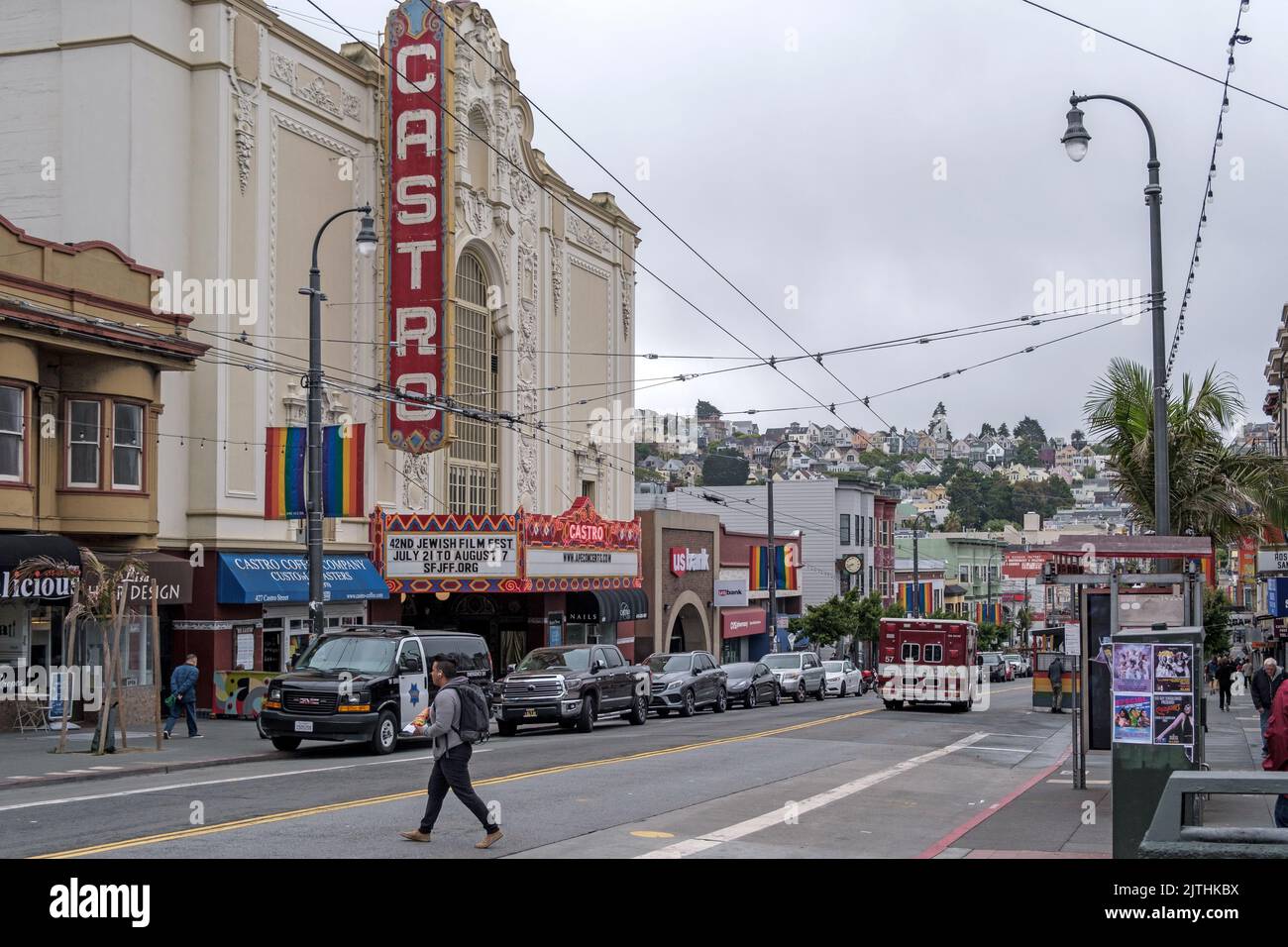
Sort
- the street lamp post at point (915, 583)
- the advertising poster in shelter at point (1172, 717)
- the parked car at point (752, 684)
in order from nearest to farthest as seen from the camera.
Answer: the advertising poster in shelter at point (1172, 717) < the parked car at point (752, 684) < the street lamp post at point (915, 583)

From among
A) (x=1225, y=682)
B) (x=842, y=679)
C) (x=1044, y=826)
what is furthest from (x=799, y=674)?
(x=1044, y=826)

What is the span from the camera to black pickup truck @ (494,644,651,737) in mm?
27812

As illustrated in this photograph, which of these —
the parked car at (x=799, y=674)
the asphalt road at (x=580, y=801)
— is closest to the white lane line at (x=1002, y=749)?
the asphalt road at (x=580, y=801)

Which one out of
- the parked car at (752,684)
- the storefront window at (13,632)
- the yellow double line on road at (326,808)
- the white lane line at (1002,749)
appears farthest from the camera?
the parked car at (752,684)

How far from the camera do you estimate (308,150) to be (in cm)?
3388

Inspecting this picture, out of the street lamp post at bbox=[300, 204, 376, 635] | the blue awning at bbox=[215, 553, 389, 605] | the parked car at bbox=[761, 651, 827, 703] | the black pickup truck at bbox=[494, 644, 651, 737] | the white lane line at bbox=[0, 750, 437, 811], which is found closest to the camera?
the white lane line at bbox=[0, 750, 437, 811]

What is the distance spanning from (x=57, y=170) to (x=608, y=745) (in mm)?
17424

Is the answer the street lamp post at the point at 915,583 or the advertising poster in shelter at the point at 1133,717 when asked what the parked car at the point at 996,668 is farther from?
the advertising poster in shelter at the point at 1133,717

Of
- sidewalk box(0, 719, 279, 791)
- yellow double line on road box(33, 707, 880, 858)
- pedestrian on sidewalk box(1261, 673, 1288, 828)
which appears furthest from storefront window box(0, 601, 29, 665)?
pedestrian on sidewalk box(1261, 673, 1288, 828)

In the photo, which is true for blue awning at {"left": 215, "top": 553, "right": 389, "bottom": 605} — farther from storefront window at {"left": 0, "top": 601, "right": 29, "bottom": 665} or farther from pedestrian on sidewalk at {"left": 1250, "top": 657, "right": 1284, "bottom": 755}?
pedestrian on sidewalk at {"left": 1250, "top": 657, "right": 1284, "bottom": 755}

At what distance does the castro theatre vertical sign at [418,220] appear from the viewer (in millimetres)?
35312

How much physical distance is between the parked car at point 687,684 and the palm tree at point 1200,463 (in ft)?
49.4

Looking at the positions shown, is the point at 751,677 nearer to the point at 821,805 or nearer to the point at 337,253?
the point at 337,253

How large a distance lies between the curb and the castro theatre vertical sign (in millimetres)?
13773
